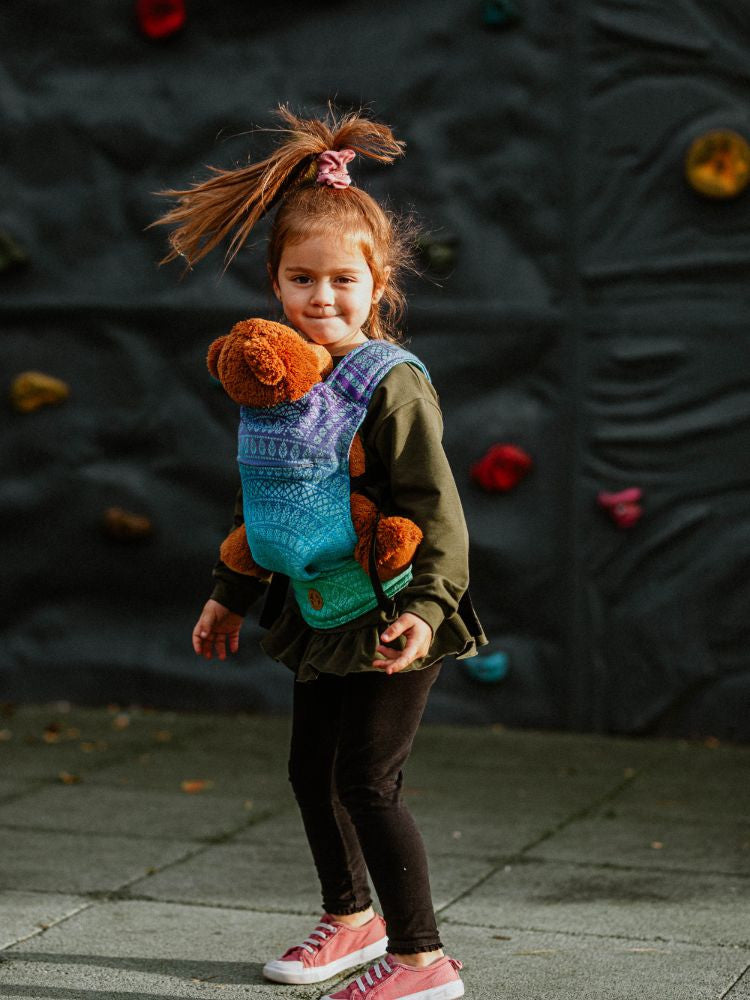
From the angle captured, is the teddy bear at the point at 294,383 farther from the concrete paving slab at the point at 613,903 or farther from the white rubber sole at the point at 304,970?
the concrete paving slab at the point at 613,903

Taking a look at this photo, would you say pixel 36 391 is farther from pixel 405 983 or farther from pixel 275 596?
pixel 405 983

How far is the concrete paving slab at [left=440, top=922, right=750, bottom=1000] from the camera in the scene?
10.7 feet

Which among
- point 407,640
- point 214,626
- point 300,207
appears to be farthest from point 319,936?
point 300,207

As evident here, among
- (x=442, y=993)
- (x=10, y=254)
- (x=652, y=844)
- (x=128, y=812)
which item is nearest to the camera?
(x=442, y=993)

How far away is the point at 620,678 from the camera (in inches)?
238

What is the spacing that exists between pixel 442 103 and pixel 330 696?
350cm

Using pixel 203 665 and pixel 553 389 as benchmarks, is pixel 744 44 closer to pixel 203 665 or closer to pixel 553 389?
pixel 553 389

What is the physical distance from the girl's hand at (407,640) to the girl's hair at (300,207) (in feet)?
2.42

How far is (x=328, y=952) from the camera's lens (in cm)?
337

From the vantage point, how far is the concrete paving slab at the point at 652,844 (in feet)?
14.2

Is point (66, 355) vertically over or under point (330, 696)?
over

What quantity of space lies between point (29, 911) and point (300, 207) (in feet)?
6.25

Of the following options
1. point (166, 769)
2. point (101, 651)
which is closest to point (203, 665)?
point (101, 651)

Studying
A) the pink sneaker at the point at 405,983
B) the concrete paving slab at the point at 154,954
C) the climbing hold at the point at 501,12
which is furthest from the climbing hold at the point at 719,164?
the pink sneaker at the point at 405,983
